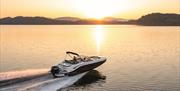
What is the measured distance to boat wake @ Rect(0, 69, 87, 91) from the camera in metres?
41.8

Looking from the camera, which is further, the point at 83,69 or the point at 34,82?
the point at 83,69

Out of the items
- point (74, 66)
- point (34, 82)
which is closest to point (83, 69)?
point (74, 66)

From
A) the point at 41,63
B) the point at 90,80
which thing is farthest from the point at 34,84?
the point at 41,63

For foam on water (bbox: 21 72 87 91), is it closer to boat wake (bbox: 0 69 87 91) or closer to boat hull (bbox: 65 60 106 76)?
boat wake (bbox: 0 69 87 91)

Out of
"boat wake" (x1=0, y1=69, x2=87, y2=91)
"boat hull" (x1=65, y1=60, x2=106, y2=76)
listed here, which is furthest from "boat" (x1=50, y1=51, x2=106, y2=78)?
"boat wake" (x1=0, y1=69, x2=87, y2=91)

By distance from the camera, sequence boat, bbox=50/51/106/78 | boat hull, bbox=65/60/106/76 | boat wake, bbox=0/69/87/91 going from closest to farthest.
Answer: boat wake, bbox=0/69/87/91
boat, bbox=50/51/106/78
boat hull, bbox=65/60/106/76

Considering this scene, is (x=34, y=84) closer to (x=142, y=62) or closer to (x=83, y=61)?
(x=83, y=61)

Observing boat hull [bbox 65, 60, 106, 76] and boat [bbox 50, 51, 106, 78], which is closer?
boat [bbox 50, 51, 106, 78]

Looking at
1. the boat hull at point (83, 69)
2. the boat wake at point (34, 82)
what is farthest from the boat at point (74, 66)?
the boat wake at point (34, 82)

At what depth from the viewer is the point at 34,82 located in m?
45.2

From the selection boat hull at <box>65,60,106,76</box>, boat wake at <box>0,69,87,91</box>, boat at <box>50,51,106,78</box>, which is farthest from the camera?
boat hull at <box>65,60,106,76</box>

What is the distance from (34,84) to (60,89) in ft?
10.4

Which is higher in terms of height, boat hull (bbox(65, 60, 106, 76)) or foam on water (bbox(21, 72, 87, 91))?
boat hull (bbox(65, 60, 106, 76))

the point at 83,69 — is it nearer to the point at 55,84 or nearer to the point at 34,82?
the point at 55,84
